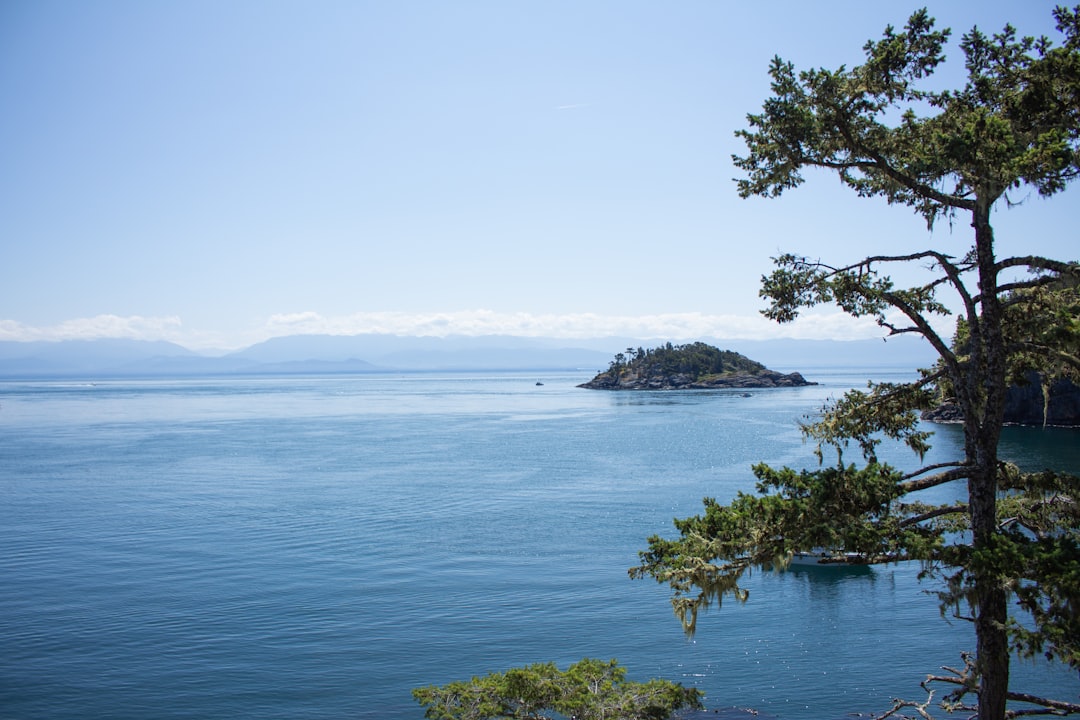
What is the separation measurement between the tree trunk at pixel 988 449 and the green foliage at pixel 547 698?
23.3 feet

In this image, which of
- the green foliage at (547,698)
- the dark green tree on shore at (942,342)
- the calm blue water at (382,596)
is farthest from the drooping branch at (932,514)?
the calm blue water at (382,596)

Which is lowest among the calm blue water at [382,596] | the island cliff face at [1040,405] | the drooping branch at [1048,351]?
the calm blue water at [382,596]

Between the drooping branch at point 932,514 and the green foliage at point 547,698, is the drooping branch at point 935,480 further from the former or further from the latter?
the green foliage at point 547,698

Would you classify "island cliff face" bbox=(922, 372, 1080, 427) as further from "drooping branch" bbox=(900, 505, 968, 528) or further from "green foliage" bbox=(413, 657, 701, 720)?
"drooping branch" bbox=(900, 505, 968, 528)

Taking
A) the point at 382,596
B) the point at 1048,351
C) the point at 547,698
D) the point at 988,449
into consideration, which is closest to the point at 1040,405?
the point at 382,596

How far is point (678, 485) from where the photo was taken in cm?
6275

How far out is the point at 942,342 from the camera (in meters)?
13.0

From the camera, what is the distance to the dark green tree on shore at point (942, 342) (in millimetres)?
11117

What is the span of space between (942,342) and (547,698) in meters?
11.4

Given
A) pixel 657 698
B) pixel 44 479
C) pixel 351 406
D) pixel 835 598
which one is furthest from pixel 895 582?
pixel 351 406

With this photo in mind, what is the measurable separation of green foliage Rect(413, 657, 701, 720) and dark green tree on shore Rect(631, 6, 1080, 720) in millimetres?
4977

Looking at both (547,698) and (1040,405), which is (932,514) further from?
(1040,405)

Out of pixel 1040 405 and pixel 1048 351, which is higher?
pixel 1048 351

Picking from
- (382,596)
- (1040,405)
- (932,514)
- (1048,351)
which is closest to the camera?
(1048,351)
